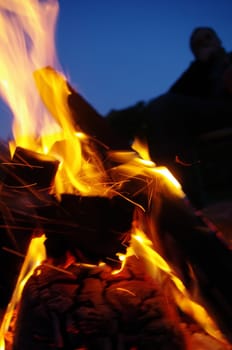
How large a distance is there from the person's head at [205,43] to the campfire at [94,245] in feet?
8.00

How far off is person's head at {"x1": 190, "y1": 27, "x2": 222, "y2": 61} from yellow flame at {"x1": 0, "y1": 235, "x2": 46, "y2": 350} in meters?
3.07

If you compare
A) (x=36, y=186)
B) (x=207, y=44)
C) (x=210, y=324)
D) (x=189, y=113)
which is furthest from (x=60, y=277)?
(x=207, y=44)

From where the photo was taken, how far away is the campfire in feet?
4.80

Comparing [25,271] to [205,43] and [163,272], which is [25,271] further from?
[205,43]

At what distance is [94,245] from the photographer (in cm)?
170

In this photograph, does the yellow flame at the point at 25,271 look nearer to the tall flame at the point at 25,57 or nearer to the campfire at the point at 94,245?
the campfire at the point at 94,245

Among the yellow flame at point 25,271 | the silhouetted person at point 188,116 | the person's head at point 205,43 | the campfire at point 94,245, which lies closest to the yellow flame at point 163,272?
the campfire at point 94,245

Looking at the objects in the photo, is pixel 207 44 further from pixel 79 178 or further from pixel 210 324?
pixel 210 324

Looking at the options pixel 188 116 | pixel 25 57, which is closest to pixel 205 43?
pixel 188 116

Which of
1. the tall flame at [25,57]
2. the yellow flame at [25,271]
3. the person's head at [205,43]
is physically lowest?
the yellow flame at [25,271]

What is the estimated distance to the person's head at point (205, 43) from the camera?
3996 millimetres

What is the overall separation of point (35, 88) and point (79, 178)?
26.0 inches

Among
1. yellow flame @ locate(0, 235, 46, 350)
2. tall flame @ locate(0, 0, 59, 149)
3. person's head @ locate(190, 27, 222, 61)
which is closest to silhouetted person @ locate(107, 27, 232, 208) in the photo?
person's head @ locate(190, 27, 222, 61)

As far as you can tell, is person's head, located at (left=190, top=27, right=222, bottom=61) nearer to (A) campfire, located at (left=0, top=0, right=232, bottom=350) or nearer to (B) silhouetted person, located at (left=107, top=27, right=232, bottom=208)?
(B) silhouetted person, located at (left=107, top=27, right=232, bottom=208)
